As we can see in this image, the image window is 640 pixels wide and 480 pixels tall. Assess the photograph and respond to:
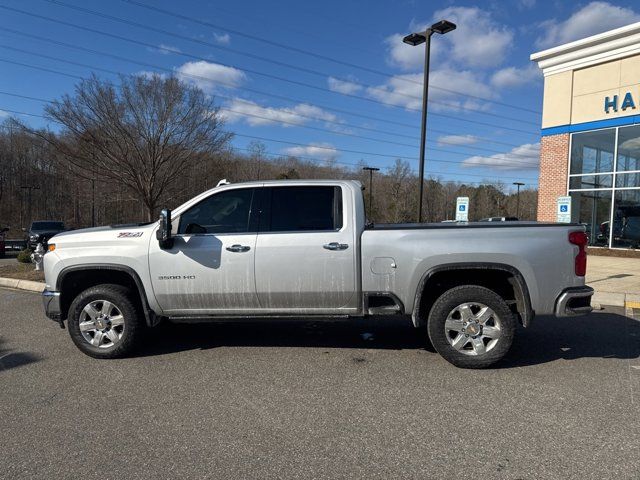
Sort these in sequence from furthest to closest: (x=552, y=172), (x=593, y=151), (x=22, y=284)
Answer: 1. (x=552, y=172)
2. (x=593, y=151)
3. (x=22, y=284)

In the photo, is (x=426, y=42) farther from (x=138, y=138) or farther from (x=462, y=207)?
(x=138, y=138)

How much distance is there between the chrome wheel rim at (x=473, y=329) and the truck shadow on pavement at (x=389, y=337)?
34 cm

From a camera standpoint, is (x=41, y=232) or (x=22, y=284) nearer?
(x=22, y=284)

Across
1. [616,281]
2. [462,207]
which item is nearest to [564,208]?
[616,281]

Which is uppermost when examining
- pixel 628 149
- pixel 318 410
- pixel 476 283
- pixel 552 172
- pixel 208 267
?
pixel 628 149

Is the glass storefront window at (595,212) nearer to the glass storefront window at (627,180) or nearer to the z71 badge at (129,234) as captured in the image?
the glass storefront window at (627,180)

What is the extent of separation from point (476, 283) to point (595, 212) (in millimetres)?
16396

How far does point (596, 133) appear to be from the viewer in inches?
700

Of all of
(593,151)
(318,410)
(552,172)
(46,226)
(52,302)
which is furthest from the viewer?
(46,226)

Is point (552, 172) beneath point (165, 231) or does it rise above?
above

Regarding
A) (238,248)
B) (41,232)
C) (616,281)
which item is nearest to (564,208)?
(616,281)

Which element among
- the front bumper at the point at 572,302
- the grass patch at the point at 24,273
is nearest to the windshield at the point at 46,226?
the grass patch at the point at 24,273

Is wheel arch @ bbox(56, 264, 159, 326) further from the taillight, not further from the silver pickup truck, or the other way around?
the taillight

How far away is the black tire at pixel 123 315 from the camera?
5031 millimetres
